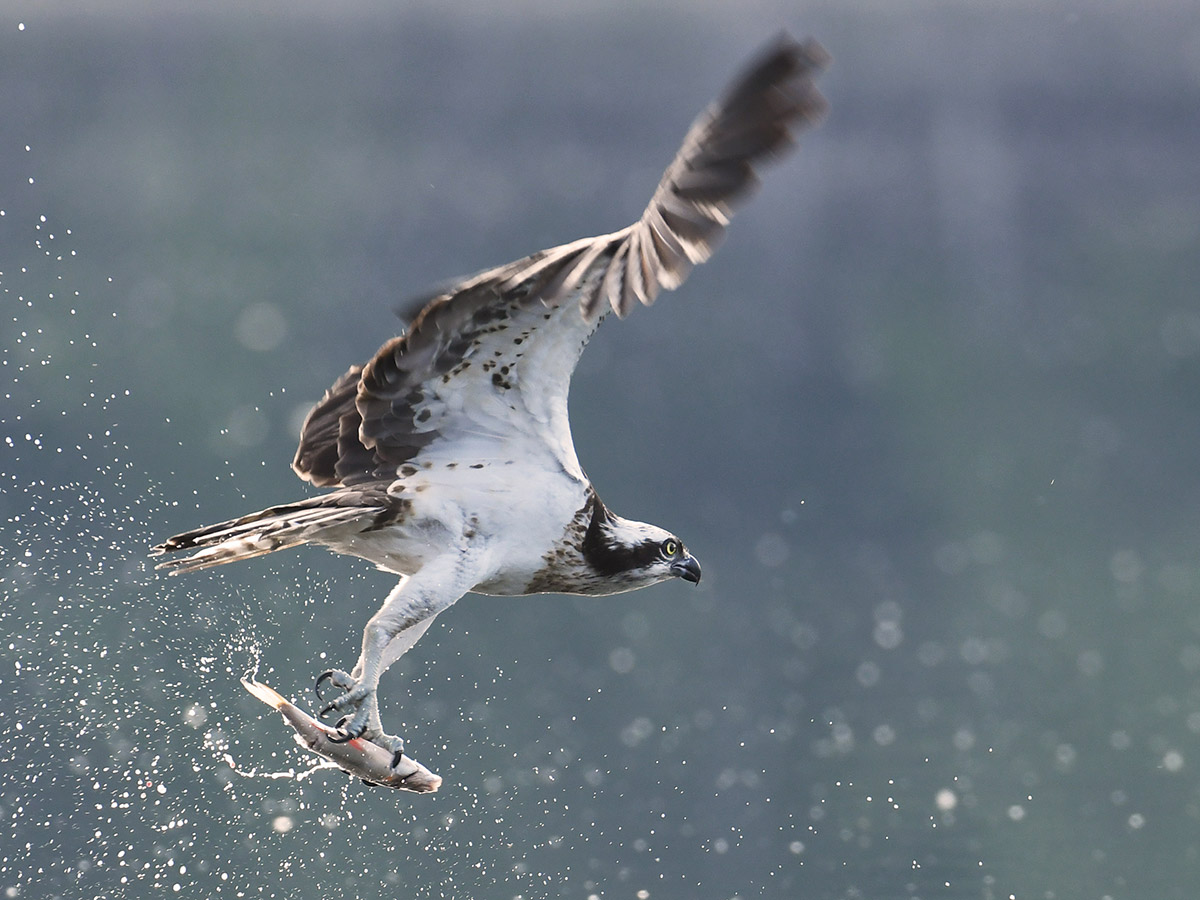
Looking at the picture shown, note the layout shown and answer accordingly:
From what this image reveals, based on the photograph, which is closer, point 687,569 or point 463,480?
point 463,480

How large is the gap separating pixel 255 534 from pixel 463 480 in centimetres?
81

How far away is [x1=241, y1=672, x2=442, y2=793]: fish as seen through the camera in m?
4.57

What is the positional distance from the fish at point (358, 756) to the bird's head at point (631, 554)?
3.32ft

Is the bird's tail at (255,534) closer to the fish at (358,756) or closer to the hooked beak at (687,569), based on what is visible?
the fish at (358,756)

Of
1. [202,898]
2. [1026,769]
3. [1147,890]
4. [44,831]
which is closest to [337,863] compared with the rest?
[202,898]

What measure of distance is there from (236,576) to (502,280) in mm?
8792

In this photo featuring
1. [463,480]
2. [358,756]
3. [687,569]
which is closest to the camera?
[358,756]

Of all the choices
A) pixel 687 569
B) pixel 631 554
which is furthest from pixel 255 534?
pixel 687 569

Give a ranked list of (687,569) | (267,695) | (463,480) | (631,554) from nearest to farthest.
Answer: (267,695) → (463,480) → (631,554) → (687,569)

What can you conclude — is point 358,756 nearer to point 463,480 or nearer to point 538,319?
point 463,480

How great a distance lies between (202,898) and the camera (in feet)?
42.0

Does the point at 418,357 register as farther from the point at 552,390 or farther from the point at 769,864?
the point at 769,864

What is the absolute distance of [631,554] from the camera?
523 centimetres

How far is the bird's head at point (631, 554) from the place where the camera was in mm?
5132
